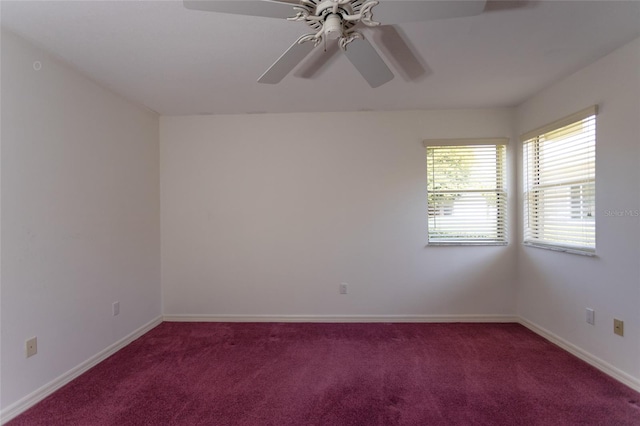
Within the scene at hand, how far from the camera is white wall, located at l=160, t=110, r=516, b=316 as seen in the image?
10.1ft

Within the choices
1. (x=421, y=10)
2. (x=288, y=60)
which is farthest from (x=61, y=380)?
(x=421, y=10)

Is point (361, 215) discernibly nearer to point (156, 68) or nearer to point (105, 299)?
point (156, 68)

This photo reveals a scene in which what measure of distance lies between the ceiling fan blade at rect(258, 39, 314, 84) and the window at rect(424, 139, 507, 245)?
1.96 m

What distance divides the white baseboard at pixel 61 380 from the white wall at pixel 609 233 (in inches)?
159

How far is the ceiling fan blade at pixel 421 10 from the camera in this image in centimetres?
117

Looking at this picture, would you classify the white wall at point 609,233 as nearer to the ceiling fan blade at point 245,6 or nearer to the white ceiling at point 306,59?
the white ceiling at point 306,59

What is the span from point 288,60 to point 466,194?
8.06 ft

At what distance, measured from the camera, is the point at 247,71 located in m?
2.24

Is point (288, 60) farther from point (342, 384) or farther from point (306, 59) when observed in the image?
point (342, 384)

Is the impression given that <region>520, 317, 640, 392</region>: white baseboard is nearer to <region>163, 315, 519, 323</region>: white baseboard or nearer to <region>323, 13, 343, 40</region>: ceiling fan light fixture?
<region>163, 315, 519, 323</region>: white baseboard

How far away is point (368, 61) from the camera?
1635 millimetres

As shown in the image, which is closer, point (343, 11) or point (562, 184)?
point (343, 11)

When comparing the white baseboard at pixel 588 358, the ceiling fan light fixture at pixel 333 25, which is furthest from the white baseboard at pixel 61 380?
the white baseboard at pixel 588 358

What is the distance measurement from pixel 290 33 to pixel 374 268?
7.81 ft
